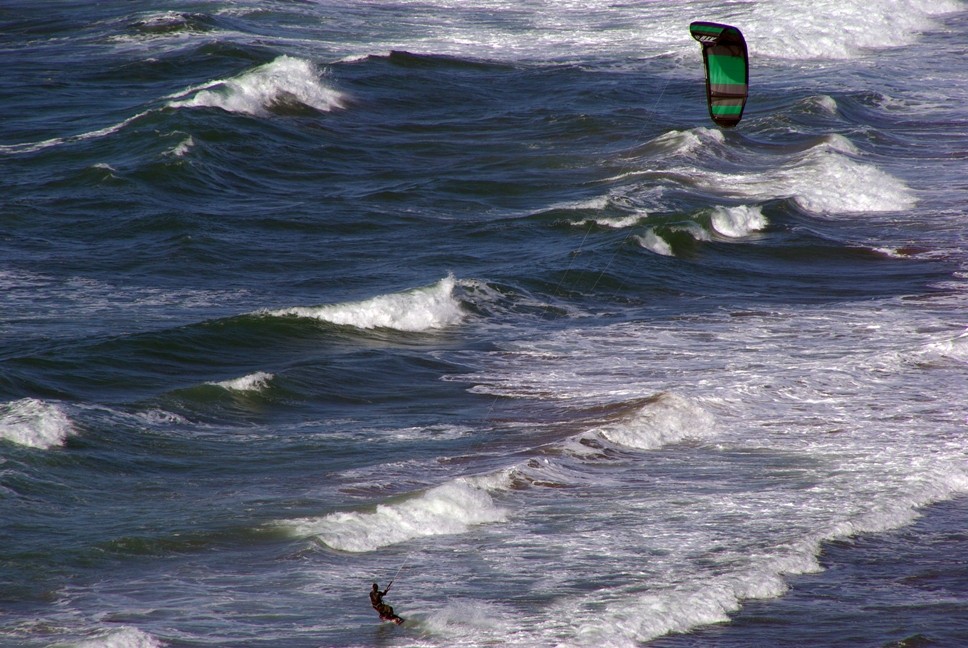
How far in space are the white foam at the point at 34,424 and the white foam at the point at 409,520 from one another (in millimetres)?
3160

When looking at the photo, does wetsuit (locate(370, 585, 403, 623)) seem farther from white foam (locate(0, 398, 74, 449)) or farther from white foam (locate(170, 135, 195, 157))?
white foam (locate(170, 135, 195, 157))

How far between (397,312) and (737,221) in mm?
7973

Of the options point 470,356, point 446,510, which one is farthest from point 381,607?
point 470,356

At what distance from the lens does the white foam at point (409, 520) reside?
1137 cm

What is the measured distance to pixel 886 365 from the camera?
16781 millimetres

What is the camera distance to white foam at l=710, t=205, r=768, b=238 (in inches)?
939

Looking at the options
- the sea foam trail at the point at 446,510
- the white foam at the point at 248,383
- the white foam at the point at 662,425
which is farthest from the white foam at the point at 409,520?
the white foam at the point at 248,383

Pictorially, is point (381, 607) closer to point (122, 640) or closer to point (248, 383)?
point (122, 640)

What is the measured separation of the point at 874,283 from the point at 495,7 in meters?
30.7

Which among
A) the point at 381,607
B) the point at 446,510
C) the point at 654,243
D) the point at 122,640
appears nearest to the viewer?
the point at 122,640

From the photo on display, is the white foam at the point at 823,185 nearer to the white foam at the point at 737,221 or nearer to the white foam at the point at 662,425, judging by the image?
the white foam at the point at 737,221

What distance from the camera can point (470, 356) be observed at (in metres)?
17.2

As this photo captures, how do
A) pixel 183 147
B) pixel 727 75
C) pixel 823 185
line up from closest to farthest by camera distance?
pixel 727 75
pixel 183 147
pixel 823 185

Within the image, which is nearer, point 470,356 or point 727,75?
point 727,75
